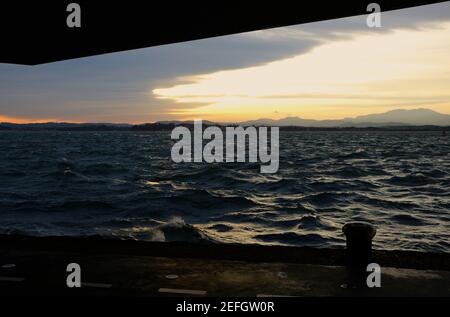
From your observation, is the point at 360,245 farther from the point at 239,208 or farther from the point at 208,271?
the point at 239,208

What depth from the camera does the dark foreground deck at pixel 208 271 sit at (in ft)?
21.8

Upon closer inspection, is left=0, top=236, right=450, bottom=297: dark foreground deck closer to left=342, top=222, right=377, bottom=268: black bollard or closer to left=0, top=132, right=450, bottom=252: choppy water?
left=342, top=222, right=377, bottom=268: black bollard

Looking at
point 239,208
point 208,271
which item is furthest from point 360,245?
point 239,208

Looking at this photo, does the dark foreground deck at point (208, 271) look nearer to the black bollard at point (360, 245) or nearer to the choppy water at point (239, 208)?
the black bollard at point (360, 245)

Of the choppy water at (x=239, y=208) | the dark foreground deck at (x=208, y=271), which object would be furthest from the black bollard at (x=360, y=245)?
the choppy water at (x=239, y=208)

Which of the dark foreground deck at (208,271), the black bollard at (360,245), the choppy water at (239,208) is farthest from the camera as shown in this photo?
the choppy water at (239,208)

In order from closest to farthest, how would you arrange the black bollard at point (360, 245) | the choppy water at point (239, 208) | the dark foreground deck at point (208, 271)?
1. the dark foreground deck at point (208, 271)
2. the black bollard at point (360, 245)
3. the choppy water at point (239, 208)

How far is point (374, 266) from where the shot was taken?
25.2 feet

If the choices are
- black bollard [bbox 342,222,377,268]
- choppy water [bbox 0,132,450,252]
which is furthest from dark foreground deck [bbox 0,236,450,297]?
choppy water [bbox 0,132,450,252]

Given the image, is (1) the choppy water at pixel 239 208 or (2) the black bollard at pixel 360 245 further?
(1) the choppy water at pixel 239 208

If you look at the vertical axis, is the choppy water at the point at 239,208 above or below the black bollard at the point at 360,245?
below

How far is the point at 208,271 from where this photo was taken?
299 inches
